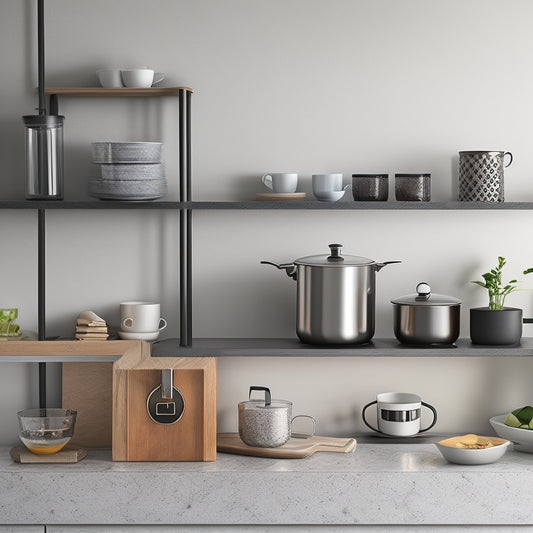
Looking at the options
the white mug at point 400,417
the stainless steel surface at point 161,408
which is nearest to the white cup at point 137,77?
the stainless steel surface at point 161,408

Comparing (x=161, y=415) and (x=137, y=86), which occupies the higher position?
(x=137, y=86)

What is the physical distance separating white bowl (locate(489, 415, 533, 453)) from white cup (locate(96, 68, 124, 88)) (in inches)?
67.2

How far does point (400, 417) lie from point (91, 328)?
3.57ft

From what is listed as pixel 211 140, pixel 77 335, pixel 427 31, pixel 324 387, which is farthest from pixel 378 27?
pixel 77 335

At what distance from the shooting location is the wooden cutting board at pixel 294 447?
279cm

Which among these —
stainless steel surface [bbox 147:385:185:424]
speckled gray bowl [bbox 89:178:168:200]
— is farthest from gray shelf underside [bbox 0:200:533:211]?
stainless steel surface [bbox 147:385:185:424]

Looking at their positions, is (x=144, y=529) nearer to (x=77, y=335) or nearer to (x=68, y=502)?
(x=68, y=502)

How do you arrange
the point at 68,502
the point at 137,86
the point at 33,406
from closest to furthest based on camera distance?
the point at 68,502, the point at 137,86, the point at 33,406

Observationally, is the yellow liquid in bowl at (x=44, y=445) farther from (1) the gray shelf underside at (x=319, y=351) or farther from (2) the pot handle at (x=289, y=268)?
(2) the pot handle at (x=289, y=268)

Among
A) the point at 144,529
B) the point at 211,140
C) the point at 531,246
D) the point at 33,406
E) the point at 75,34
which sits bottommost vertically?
the point at 144,529

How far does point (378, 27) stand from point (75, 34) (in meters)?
1.06

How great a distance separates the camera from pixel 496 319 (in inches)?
114

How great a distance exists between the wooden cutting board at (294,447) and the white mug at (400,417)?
0.14 m

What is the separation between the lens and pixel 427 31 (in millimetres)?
3031
